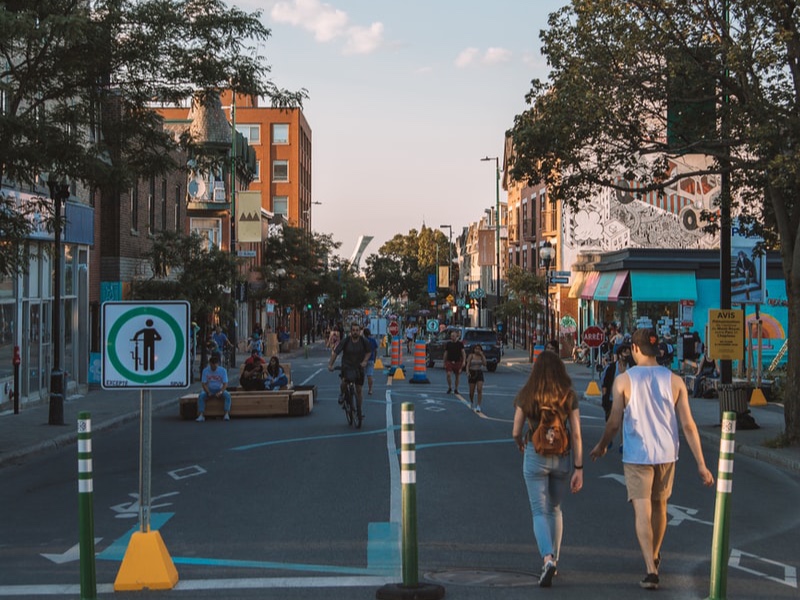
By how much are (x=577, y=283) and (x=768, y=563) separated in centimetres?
4460

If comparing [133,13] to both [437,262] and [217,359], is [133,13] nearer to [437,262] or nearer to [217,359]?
[217,359]

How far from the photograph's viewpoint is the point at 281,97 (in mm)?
16875

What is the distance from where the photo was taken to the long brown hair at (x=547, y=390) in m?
8.01

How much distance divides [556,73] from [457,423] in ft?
22.2

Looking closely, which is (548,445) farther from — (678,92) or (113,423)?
(113,423)

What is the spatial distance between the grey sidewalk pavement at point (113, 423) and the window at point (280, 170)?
217 ft

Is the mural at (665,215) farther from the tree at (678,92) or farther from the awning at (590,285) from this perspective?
the tree at (678,92)

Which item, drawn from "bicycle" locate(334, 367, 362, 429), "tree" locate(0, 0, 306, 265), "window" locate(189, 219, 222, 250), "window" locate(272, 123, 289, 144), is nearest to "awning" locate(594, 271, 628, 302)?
"window" locate(189, 219, 222, 250)

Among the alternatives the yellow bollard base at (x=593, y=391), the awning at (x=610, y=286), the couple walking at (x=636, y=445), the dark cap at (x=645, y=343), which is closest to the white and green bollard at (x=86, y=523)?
the couple walking at (x=636, y=445)

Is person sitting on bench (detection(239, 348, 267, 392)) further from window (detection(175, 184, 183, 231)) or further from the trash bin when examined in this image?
window (detection(175, 184, 183, 231))

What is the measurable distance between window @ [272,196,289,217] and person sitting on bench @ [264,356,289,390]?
238 ft

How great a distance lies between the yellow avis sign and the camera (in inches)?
816

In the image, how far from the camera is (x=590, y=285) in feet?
163

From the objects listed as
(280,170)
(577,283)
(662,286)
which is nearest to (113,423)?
(662,286)
